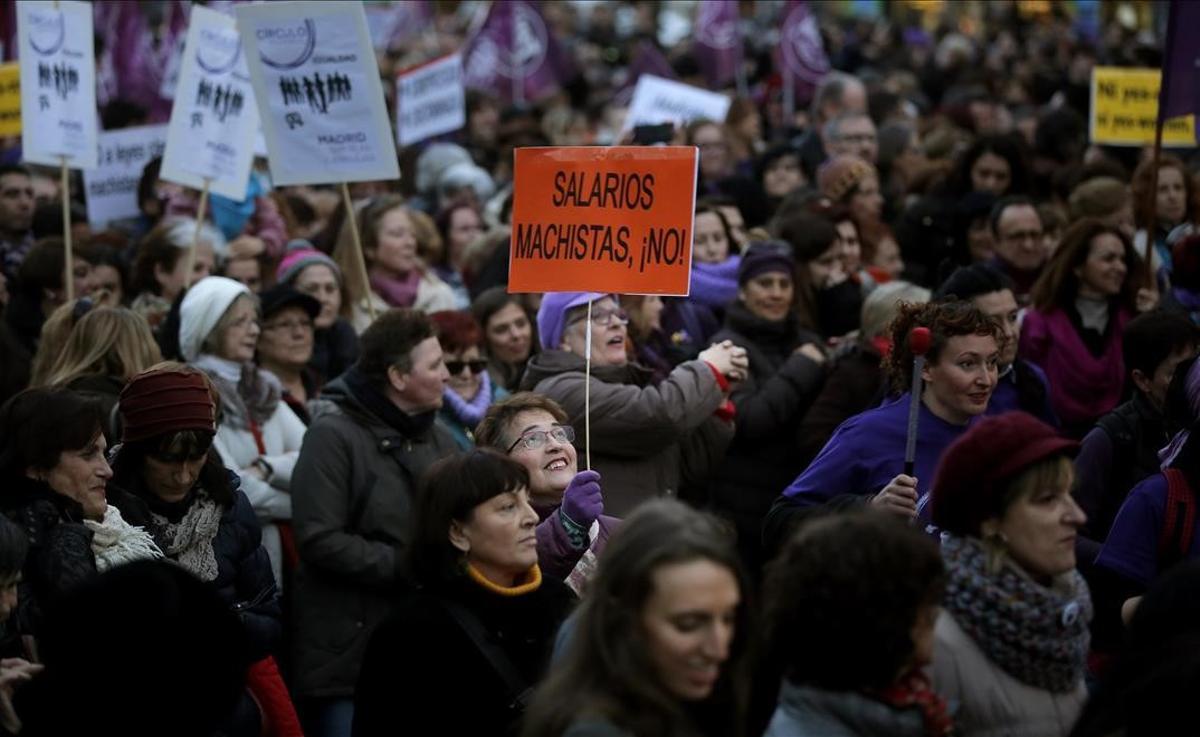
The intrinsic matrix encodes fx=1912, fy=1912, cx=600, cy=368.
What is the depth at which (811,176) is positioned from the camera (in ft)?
48.4

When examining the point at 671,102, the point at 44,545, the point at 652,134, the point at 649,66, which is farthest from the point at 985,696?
the point at 649,66

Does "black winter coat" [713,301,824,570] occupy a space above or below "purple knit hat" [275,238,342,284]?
below

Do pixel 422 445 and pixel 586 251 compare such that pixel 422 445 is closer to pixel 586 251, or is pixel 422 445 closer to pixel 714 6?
pixel 586 251

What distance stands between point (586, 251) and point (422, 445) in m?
0.98

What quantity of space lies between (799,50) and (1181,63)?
9.51 meters

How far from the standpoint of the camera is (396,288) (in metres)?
10.8

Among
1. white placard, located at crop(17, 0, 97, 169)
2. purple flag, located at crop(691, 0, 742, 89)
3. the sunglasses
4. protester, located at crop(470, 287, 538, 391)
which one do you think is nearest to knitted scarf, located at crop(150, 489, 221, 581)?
the sunglasses

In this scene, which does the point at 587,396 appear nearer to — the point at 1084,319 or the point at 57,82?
the point at 1084,319

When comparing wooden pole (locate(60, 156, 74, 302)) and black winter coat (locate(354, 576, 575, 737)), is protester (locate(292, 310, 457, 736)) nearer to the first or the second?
black winter coat (locate(354, 576, 575, 737))

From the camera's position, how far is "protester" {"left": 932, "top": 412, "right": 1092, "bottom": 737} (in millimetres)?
4438

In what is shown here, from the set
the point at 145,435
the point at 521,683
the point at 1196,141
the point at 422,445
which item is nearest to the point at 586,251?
the point at 422,445

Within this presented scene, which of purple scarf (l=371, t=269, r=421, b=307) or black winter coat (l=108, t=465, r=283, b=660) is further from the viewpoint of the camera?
purple scarf (l=371, t=269, r=421, b=307)

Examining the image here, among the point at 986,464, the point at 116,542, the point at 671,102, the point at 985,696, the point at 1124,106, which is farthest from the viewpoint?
the point at 671,102

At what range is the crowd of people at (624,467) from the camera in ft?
13.9
